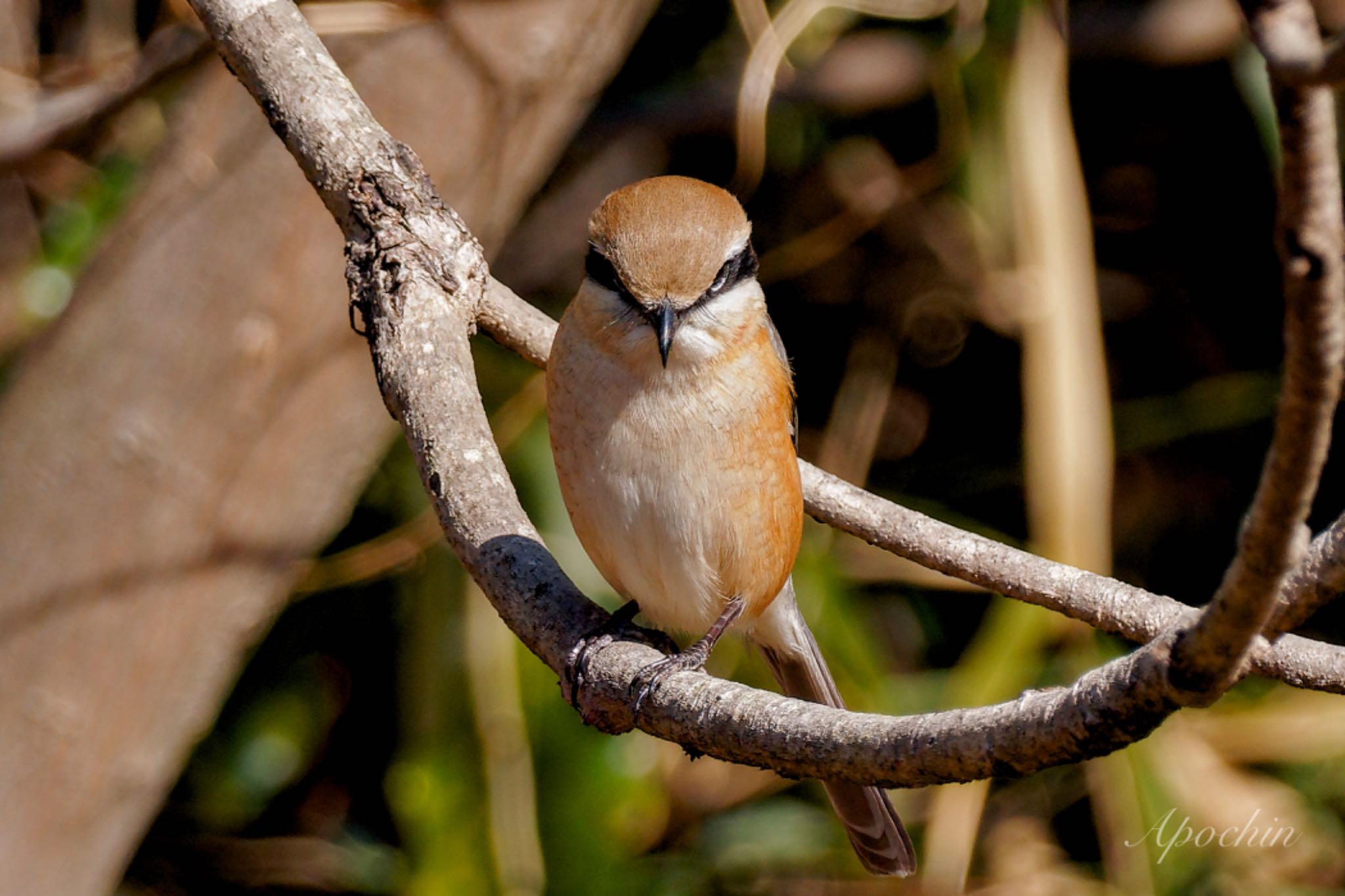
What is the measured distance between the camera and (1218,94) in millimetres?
4527

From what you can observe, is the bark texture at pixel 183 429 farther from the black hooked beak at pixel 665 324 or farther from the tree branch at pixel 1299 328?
the tree branch at pixel 1299 328

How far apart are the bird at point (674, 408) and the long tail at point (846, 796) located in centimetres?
50

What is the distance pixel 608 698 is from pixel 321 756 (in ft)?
10.2

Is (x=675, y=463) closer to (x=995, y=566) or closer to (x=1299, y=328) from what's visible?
(x=995, y=566)

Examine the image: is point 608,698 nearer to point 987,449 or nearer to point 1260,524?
point 1260,524

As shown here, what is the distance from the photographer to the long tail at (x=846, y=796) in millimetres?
2969

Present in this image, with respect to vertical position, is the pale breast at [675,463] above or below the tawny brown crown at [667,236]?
below

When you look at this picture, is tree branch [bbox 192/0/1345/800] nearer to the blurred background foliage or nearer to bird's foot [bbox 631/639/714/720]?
bird's foot [bbox 631/639/714/720]

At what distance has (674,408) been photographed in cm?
234

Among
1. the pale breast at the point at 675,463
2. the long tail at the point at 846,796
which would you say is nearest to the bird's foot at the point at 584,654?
the pale breast at the point at 675,463

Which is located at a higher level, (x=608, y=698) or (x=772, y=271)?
(x=608, y=698)

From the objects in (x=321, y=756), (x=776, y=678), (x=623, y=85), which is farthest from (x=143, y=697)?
(x=623, y=85)

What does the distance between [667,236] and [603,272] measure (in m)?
0.14

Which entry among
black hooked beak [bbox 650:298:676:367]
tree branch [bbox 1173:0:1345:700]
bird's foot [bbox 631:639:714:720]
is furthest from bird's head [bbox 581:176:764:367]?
tree branch [bbox 1173:0:1345:700]
